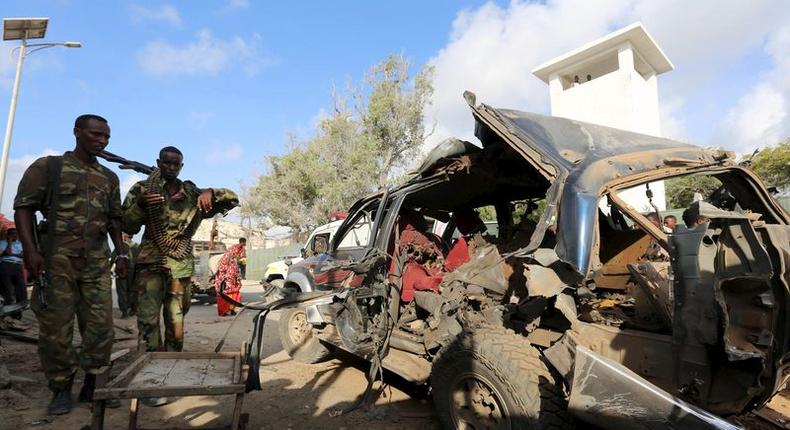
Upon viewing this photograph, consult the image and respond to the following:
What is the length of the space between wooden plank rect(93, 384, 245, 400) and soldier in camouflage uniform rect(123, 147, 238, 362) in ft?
4.79

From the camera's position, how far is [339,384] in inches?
175

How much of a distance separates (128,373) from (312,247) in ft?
21.3

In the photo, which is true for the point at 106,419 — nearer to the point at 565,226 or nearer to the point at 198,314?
the point at 565,226

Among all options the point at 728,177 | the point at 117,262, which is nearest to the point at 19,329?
the point at 117,262

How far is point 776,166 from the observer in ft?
62.1

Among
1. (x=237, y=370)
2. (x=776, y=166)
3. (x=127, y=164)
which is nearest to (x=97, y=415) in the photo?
(x=237, y=370)

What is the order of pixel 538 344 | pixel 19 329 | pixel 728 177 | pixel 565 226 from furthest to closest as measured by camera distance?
pixel 19 329, pixel 728 177, pixel 538 344, pixel 565 226

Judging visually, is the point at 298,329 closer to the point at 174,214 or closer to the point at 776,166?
the point at 174,214

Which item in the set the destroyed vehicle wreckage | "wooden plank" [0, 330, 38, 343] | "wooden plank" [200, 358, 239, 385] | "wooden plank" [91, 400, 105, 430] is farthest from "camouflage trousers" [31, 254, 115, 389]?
"wooden plank" [0, 330, 38, 343]

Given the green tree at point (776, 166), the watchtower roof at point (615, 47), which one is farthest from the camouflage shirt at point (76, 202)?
the green tree at point (776, 166)

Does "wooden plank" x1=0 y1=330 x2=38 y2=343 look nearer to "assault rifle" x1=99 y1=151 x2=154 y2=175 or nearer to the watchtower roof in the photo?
"assault rifle" x1=99 y1=151 x2=154 y2=175

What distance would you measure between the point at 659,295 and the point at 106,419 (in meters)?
3.83

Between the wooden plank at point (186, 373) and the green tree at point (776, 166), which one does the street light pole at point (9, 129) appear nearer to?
the wooden plank at point (186, 373)

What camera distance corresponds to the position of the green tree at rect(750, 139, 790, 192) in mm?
18562
